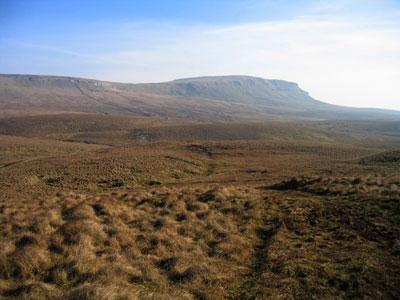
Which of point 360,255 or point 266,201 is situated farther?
point 266,201

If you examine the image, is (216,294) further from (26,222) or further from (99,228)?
(26,222)

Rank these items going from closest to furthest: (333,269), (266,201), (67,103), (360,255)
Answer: (333,269)
(360,255)
(266,201)
(67,103)

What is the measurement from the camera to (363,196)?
13.1 meters

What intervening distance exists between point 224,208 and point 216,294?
243 inches

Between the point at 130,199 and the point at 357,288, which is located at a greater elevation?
the point at 357,288

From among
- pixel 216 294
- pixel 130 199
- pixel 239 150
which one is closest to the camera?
pixel 216 294

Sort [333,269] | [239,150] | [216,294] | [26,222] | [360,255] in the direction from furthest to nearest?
[239,150] → [26,222] → [360,255] → [333,269] → [216,294]

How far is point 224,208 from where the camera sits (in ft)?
37.1

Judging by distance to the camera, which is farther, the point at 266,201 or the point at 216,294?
the point at 266,201

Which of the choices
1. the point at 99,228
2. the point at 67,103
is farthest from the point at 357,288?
the point at 67,103

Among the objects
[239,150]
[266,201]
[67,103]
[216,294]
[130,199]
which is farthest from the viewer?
[67,103]

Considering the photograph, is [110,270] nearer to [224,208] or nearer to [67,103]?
[224,208]

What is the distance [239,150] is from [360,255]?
44885 mm

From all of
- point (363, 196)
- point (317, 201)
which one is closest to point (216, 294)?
point (317, 201)
